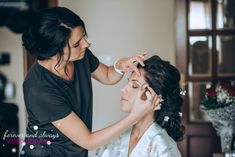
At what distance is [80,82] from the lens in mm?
1231

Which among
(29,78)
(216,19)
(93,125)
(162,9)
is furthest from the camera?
(216,19)

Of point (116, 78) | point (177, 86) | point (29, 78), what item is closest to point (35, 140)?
point (29, 78)

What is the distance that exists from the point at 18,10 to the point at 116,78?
0.41 meters

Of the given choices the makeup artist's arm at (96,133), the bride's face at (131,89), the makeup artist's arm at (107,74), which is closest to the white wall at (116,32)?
the makeup artist's arm at (107,74)

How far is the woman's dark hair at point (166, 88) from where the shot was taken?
120cm

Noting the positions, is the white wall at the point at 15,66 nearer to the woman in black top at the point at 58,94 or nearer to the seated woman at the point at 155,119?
the woman in black top at the point at 58,94

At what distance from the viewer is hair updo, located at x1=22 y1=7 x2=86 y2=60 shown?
1.07 metres

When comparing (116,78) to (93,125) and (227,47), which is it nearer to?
(93,125)

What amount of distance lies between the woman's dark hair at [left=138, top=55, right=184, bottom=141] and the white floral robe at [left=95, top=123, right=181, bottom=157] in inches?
1.4

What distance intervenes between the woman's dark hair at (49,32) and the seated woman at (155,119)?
0.84 feet

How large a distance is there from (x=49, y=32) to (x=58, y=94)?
180 millimetres

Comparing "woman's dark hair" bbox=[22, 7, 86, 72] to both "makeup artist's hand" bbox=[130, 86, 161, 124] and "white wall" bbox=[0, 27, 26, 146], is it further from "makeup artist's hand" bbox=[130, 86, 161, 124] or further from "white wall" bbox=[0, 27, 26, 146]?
"makeup artist's hand" bbox=[130, 86, 161, 124]

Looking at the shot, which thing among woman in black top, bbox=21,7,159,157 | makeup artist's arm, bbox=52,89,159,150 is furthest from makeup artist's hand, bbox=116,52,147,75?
makeup artist's arm, bbox=52,89,159,150

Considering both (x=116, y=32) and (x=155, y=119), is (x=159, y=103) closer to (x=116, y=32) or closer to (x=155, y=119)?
(x=155, y=119)
